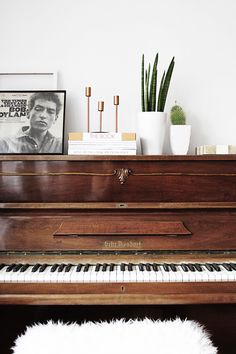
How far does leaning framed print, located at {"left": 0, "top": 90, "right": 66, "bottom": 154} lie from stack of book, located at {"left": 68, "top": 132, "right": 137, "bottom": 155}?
0.27 m

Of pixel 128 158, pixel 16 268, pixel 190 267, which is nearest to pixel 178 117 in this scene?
pixel 128 158

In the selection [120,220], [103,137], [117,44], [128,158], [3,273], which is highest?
[117,44]

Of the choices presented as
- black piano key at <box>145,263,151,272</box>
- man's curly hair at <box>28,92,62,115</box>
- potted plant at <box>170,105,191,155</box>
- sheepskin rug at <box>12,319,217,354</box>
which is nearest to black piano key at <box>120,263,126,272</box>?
black piano key at <box>145,263,151,272</box>

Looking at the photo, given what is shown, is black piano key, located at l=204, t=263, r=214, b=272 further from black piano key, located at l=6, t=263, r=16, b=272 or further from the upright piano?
black piano key, located at l=6, t=263, r=16, b=272

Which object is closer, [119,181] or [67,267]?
[67,267]

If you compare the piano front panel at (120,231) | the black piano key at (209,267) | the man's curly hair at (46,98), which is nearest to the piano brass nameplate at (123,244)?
the piano front panel at (120,231)

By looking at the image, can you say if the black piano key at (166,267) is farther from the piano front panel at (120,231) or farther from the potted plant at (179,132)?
the potted plant at (179,132)

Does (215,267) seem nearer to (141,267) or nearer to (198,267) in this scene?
(198,267)

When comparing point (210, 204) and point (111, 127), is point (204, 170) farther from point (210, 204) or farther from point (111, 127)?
point (111, 127)

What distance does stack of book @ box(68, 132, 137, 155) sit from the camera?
6.07 ft

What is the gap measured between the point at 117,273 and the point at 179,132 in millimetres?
863

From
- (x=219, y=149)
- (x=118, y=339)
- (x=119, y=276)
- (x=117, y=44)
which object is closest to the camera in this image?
(x=118, y=339)

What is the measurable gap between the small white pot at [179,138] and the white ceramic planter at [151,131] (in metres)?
0.08

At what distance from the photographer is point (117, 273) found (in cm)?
162
